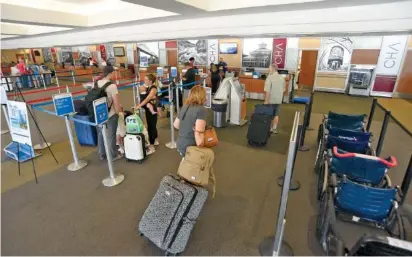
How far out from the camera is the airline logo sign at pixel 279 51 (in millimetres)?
A: 10279

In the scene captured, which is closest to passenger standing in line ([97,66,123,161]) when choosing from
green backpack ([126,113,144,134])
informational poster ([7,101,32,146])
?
green backpack ([126,113,144,134])

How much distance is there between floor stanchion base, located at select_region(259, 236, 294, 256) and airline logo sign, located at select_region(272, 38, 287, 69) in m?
9.76

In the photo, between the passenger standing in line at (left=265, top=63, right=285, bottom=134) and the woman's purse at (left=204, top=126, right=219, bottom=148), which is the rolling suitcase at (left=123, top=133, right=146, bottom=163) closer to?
the woman's purse at (left=204, top=126, right=219, bottom=148)

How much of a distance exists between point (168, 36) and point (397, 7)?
353 centimetres

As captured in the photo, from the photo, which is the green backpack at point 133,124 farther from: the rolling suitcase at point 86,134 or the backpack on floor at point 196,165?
the backpack on floor at point 196,165

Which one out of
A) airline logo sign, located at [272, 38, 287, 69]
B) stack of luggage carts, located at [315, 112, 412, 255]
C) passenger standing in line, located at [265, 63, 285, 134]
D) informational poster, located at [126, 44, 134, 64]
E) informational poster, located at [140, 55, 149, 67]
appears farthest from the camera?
informational poster, located at [126, 44, 134, 64]

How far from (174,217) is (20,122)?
2.86 m

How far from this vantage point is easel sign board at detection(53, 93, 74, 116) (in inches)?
119

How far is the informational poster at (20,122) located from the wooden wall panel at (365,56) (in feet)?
36.2

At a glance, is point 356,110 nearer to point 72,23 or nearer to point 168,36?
point 168,36

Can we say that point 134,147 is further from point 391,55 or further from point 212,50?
point 391,55

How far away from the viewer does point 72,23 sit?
14.0 ft

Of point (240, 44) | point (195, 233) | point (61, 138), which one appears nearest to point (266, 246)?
point (195, 233)

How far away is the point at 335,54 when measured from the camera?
957 cm
